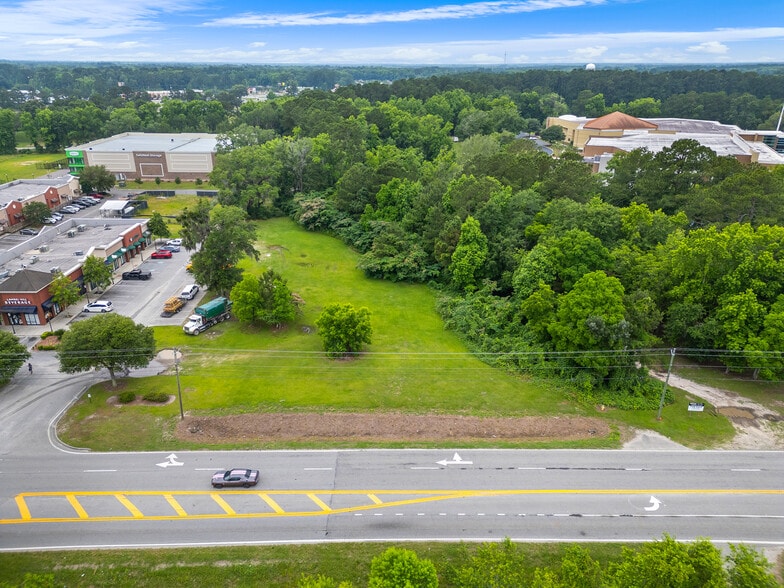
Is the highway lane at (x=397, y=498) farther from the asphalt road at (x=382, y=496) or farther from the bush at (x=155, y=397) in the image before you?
the bush at (x=155, y=397)

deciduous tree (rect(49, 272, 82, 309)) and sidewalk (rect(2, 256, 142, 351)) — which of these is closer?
sidewalk (rect(2, 256, 142, 351))

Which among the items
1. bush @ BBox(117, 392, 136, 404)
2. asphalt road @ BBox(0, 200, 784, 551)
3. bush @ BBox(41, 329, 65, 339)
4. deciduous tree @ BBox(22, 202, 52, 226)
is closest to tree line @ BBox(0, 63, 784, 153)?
deciduous tree @ BBox(22, 202, 52, 226)

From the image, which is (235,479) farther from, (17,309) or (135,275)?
(135,275)

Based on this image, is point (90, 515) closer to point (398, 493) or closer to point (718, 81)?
point (398, 493)

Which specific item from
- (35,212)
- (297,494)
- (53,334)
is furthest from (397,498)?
(35,212)

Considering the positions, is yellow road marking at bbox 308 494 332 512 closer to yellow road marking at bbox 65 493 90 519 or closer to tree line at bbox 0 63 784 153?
yellow road marking at bbox 65 493 90 519

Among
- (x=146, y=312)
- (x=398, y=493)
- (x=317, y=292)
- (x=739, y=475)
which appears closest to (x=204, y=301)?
(x=146, y=312)
